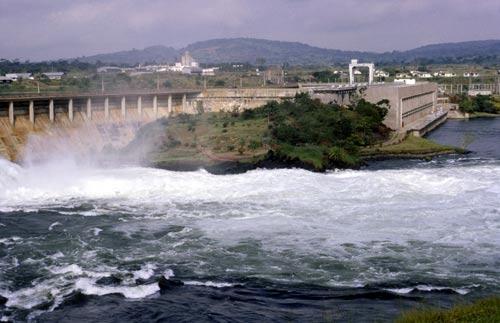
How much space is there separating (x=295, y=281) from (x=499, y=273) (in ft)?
15.4

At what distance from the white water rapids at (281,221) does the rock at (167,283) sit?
399mm

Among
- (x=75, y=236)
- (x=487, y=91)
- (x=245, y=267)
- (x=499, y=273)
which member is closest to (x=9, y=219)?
(x=75, y=236)

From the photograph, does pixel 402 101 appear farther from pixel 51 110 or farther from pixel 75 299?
pixel 75 299

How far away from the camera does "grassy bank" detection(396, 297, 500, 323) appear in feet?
33.7

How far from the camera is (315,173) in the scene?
2881 centimetres

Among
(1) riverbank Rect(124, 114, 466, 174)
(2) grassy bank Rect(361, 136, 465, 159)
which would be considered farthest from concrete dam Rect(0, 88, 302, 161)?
(2) grassy bank Rect(361, 136, 465, 159)

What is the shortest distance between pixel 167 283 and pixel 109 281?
4.21 ft

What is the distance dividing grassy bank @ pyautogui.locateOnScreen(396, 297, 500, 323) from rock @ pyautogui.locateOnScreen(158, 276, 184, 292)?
5.22 metres

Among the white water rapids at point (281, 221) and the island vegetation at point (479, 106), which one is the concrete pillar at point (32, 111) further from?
the island vegetation at point (479, 106)

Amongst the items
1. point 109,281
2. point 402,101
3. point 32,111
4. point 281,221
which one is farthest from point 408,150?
point 109,281

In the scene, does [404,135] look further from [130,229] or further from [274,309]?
[274,309]

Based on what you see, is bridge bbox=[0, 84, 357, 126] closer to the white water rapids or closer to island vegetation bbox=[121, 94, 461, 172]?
island vegetation bbox=[121, 94, 461, 172]

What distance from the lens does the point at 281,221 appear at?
19.7 metres

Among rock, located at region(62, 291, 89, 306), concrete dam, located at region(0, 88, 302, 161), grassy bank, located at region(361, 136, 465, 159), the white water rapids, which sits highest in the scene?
concrete dam, located at region(0, 88, 302, 161)
